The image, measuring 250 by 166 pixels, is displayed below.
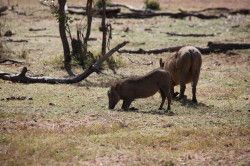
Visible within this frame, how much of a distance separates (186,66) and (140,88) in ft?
6.46

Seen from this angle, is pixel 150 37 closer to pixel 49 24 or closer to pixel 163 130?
pixel 49 24

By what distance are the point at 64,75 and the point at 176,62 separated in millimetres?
5474

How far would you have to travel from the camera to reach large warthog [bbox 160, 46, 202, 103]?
1588 cm

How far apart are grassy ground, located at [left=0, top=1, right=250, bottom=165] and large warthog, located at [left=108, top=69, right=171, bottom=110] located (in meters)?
0.34

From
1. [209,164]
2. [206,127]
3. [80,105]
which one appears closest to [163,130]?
[206,127]

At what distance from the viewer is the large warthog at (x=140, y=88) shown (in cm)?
1459

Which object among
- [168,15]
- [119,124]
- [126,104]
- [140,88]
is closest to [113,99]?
[126,104]

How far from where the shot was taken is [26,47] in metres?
26.0

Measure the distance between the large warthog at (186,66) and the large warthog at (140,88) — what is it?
150cm

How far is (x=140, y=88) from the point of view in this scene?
14.7 metres

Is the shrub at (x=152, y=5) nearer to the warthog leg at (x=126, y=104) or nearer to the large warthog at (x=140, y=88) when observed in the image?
the large warthog at (x=140, y=88)

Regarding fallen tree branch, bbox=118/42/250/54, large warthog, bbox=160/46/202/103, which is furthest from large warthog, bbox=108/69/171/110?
fallen tree branch, bbox=118/42/250/54

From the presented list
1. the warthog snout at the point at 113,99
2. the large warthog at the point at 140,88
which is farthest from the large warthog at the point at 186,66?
the warthog snout at the point at 113,99

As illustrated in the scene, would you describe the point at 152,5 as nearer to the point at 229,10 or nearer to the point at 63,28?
the point at 229,10
